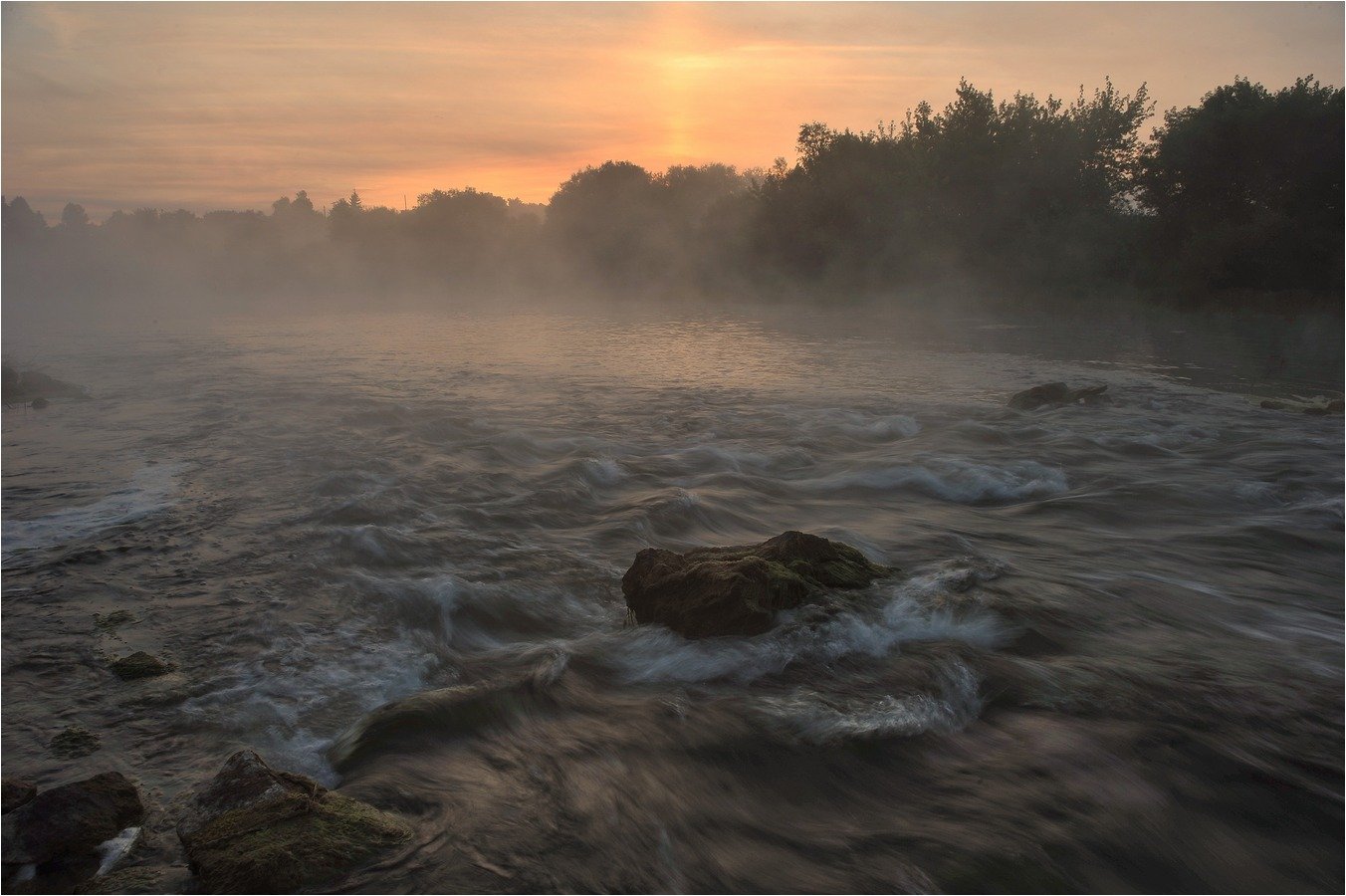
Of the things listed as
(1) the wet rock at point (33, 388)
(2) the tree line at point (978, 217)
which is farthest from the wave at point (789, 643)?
(2) the tree line at point (978, 217)

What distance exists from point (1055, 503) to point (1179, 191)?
98.3ft

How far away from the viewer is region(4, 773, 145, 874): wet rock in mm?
2670

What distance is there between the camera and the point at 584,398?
43.4ft

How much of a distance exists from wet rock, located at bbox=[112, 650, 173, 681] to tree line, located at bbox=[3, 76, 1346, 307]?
108ft

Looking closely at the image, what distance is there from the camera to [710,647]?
449 cm

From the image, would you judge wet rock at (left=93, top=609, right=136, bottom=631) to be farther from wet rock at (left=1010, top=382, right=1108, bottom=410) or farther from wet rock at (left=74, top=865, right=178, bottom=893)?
wet rock at (left=1010, top=382, right=1108, bottom=410)

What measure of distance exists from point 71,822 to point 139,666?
1.43 metres

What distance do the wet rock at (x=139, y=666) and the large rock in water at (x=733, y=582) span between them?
2.38 m

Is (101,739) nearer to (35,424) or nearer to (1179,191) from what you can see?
(35,424)

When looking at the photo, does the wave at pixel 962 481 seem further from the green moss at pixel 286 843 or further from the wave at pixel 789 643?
the green moss at pixel 286 843

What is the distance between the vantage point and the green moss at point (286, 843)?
2605 mm

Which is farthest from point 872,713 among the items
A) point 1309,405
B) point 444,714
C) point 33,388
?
point 33,388

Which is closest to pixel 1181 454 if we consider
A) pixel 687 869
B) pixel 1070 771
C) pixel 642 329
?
pixel 1070 771

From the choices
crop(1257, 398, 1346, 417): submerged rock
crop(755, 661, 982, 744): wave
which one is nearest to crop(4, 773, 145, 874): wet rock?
crop(755, 661, 982, 744): wave
